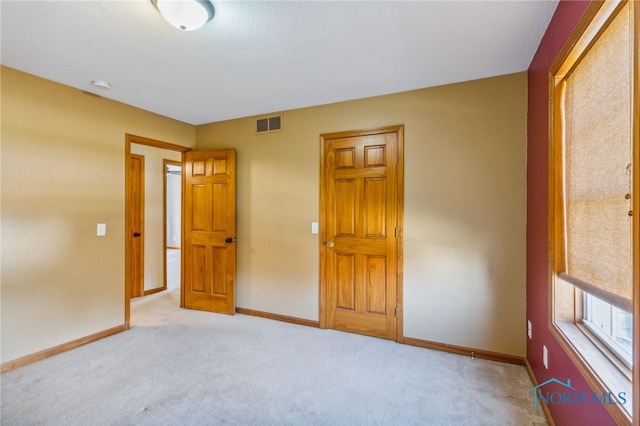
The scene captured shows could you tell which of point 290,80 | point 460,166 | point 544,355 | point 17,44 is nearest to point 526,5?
point 460,166

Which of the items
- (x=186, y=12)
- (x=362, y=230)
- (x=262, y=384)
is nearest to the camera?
(x=186, y=12)

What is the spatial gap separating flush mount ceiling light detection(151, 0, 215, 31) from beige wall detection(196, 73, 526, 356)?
1742mm

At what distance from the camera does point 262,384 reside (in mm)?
2225

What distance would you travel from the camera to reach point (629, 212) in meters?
1.08

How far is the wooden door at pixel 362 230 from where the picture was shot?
297 centimetres

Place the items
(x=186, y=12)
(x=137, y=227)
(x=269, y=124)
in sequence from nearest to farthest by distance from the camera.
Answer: (x=186, y=12) → (x=269, y=124) → (x=137, y=227)

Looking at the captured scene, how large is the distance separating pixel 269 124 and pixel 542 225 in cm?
287

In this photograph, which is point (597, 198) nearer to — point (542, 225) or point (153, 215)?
point (542, 225)

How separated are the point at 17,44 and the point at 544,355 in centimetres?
415

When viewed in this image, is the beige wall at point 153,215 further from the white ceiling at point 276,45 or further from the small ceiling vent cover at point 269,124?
the small ceiling vent cover at point 269,124

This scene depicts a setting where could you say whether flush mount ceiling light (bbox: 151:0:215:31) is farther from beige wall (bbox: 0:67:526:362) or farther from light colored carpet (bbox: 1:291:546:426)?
light colored carpet (bbox: 1:291:546:426)

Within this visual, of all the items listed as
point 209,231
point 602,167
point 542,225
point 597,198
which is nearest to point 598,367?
point 597,198

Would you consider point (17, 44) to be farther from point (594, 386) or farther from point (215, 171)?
→ point (594, 386)

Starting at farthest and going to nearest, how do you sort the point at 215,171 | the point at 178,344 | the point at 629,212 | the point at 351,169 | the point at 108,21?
the point at 215,171 < the point at 351,169 < the point at 178,344 < the point at 108,21 < the point at 629,212
